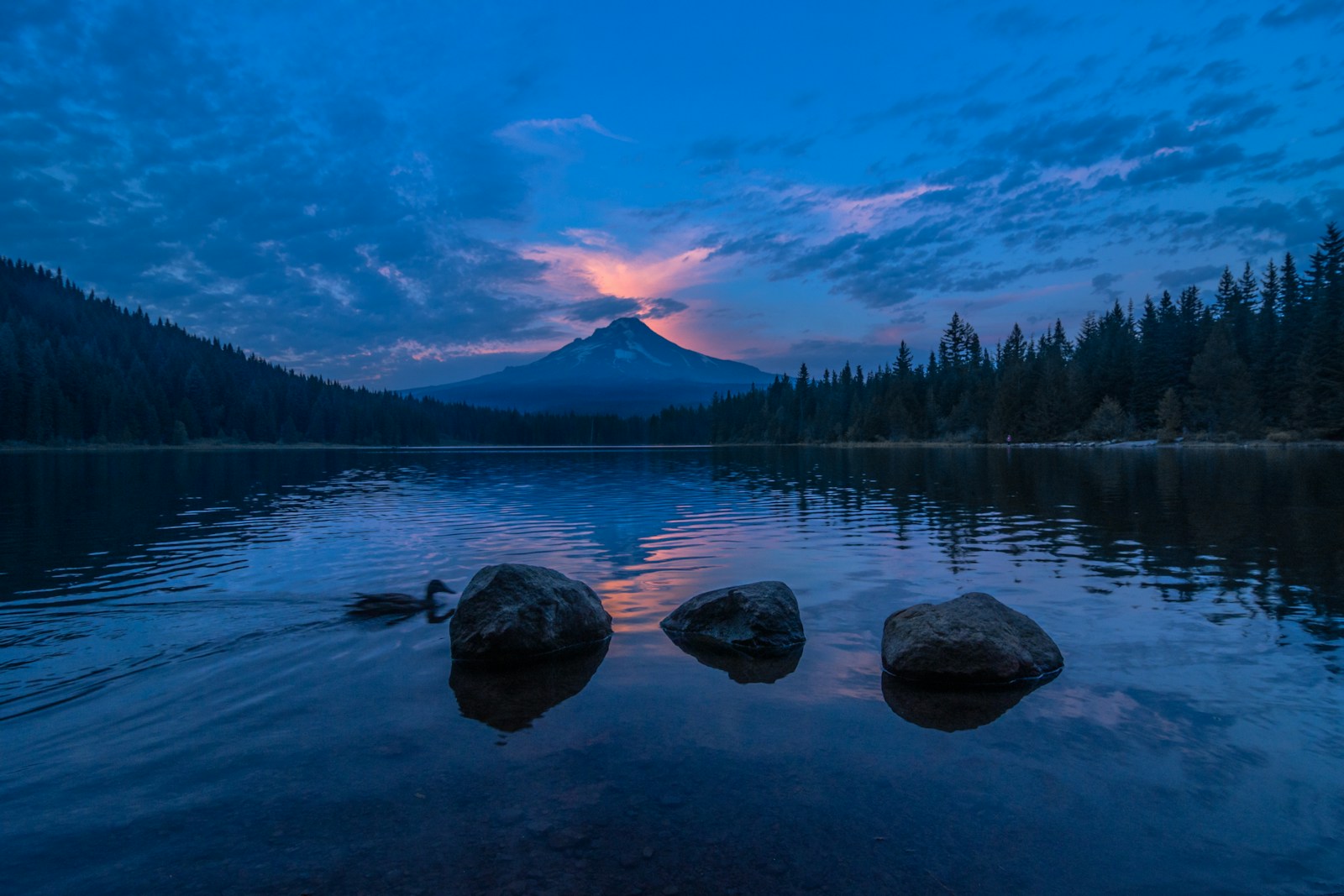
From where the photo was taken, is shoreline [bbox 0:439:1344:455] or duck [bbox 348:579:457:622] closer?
duck [bbox 348:579:457:622]

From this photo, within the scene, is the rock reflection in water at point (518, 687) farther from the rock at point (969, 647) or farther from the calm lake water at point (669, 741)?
the rock at point (969, 647)

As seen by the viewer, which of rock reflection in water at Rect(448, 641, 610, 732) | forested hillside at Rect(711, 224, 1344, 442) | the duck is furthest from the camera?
forested hillside at Rect(711, 224, 1344, 442)

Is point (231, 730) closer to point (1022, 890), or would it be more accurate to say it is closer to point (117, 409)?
point (1022, 890)

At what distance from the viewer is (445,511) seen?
34719 mm

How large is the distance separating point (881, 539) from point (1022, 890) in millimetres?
19024

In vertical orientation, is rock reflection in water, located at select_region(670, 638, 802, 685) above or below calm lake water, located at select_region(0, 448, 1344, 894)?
below

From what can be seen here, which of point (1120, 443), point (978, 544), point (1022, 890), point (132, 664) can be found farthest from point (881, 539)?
point (1120, 443)

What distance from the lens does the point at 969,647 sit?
10172 millimetres

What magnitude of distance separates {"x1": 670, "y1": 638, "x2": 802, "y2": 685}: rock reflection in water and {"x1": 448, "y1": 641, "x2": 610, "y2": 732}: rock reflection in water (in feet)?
5.62

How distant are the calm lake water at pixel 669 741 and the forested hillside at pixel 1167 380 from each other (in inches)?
3791

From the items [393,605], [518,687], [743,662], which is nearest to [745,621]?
[743,662]

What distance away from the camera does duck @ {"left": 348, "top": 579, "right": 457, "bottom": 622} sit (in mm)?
14570

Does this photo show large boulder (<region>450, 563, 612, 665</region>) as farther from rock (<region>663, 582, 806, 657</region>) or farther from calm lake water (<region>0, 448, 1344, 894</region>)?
rock (<region>663, 582, 806, 657</region>)

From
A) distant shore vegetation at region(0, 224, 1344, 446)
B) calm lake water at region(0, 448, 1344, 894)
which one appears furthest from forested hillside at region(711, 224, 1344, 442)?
calm lake water at region(0, 448, 1344, 894)
